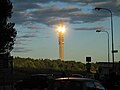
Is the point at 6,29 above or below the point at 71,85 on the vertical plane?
above

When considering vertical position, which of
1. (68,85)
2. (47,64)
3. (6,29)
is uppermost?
(6,29)

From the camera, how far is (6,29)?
34094 mm

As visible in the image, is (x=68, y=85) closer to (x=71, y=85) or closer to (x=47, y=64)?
(x=71, y=85)

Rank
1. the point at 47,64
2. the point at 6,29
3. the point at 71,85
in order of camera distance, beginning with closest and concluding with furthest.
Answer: the point at 71,85
the point at 6,29
the point at 47,64

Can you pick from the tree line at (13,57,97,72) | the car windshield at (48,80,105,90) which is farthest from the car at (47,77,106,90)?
the tree line at (13,57,97,72)

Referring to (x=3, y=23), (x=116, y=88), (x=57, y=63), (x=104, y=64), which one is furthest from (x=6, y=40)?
(x=57, y=63)

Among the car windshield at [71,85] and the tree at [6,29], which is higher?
the tree at [6,29]

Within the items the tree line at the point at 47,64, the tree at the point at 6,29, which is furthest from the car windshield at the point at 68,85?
the tree line at the point at 47,64

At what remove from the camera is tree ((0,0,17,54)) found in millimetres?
33312

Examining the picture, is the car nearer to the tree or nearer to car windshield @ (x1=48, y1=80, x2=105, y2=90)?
car windshield @ (x1=48, y1=80, x2=105, y2=90)

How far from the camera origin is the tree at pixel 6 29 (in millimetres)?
33312

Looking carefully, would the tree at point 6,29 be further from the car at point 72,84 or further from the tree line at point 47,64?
the tree line at point 47,64

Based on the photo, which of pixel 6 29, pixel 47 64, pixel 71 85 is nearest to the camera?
pixel 71 85

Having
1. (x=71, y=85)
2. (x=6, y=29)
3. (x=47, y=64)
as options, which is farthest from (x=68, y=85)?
(x=47, y=64)
